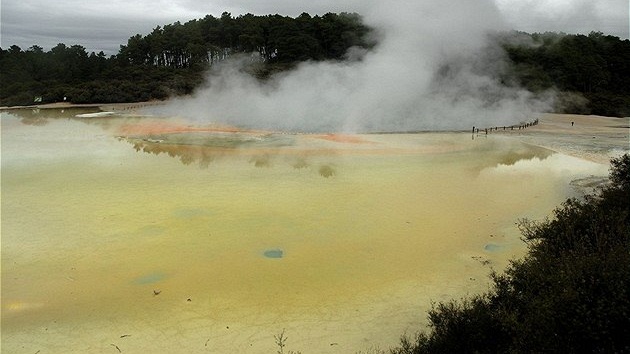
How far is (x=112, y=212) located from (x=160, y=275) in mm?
2943

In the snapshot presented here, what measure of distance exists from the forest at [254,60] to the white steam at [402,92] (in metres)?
5.67

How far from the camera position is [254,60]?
1676 inches

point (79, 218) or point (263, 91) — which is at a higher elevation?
point (263, 91)

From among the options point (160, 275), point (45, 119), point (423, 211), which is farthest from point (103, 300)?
point (45, 119)

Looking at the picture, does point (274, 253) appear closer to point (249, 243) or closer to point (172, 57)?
point (249, 243)

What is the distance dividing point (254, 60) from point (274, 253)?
38.0m

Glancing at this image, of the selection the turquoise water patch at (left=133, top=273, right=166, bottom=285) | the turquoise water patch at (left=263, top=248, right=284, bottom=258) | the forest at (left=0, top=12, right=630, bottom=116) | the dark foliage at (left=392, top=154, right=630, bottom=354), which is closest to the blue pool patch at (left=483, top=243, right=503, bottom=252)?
the dark foliage at (left=392, top=154, right=630, bottom=354)

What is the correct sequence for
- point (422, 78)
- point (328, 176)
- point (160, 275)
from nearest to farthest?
point (160, 275)
point (328, 176)
point (422, 78)

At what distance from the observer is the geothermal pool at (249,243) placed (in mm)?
4844

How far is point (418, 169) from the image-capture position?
40.3 ft

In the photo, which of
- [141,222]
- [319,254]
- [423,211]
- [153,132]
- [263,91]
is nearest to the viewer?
[319,254]

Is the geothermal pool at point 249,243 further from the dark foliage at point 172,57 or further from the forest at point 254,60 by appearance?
the dark foliage at point 172,57

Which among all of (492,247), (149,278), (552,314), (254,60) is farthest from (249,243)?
(254,60)

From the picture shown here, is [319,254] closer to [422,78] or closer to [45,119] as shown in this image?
[422,78]
